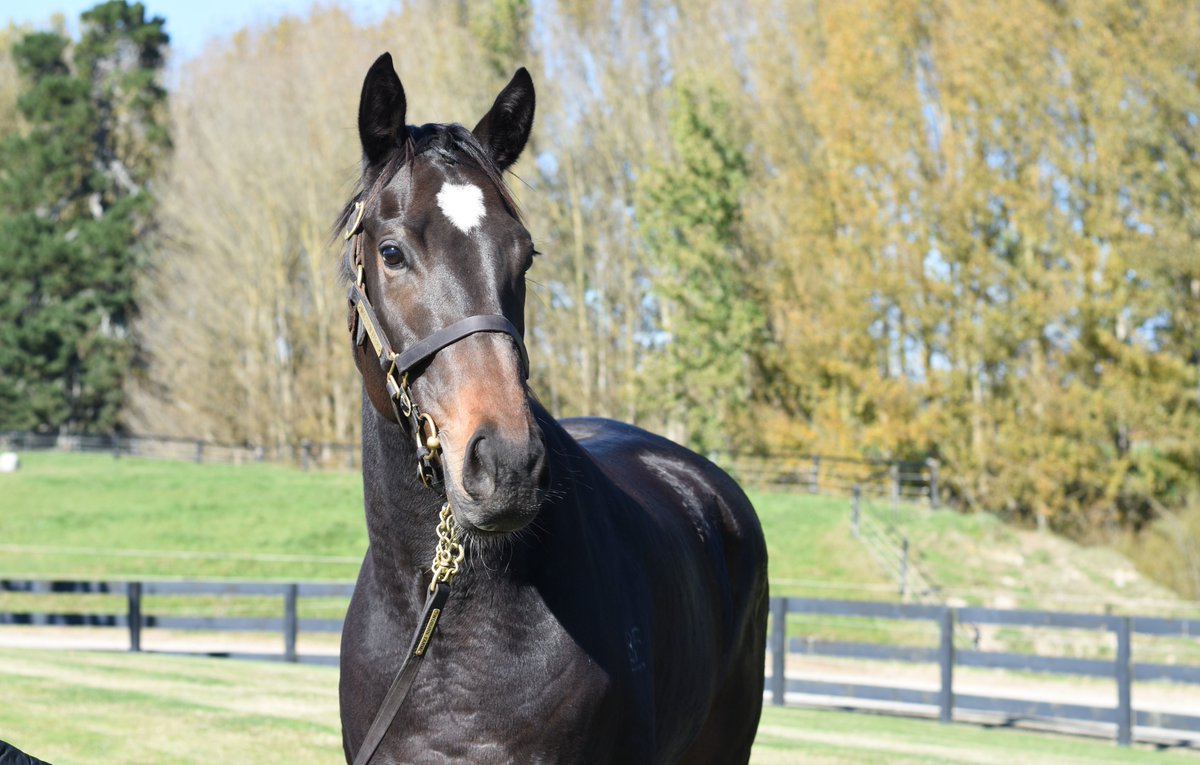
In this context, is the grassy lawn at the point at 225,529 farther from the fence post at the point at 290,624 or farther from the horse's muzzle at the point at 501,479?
the horse's muzzle at the point at 501,479

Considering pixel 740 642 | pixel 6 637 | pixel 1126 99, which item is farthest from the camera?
pixel 1126 99

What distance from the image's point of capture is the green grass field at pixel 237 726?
880 cm

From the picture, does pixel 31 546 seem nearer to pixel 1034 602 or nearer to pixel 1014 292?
pixel 1034 602

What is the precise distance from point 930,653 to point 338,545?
13.7m

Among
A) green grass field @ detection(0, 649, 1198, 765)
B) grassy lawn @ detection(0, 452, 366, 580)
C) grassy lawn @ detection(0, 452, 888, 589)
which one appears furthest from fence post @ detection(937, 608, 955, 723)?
grassy lawn @ detection(0, 452, 366, 580)

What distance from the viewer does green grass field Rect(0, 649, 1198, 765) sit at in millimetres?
8805

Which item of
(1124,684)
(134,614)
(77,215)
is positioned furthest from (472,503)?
(77,215)

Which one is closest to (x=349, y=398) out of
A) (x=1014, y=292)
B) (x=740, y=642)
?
(x=1014, y=292)

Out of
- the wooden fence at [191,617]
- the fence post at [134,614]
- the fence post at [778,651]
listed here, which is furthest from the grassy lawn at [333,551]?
the fence post at [778,651]

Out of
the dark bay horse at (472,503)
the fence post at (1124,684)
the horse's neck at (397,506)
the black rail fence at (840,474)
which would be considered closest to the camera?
the dark bay horse at (472,503)

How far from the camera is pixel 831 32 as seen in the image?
32.2 metres

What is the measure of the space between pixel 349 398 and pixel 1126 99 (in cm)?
2559

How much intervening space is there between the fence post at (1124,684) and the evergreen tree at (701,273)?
62.5ft

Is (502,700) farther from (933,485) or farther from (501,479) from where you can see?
(933,485)
